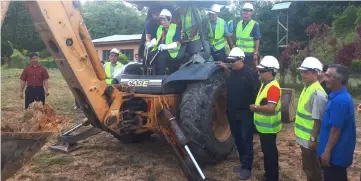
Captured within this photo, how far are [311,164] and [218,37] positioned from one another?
308cm

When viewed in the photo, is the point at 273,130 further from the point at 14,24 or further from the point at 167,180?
the point at 14,24

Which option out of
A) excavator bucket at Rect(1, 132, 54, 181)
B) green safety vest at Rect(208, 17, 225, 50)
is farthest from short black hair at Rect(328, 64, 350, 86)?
green safety vest at Rect(208, 17, 225, 50)

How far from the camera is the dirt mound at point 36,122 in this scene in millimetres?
3389

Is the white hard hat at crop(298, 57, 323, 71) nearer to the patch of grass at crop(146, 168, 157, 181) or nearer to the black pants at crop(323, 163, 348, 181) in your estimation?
the black pants at crop(323, 163, 348, 181)

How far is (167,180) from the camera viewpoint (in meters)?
4.84

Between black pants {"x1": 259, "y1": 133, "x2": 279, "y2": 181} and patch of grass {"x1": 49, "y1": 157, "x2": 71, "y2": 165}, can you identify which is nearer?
black pants {"x1": 259, "y1": 133, "x2": 279, "y2": 181}

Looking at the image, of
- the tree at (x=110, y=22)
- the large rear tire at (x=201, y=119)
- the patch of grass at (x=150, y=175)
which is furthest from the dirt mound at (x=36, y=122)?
the tree at (x=110, y=22)

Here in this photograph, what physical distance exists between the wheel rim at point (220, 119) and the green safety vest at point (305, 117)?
167cm

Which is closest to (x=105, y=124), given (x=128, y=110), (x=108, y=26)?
(x=128, y=110)

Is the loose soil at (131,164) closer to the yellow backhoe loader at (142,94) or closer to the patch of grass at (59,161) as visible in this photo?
the patch of grass at (59,161)

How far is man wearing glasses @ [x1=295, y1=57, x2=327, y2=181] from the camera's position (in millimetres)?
3939

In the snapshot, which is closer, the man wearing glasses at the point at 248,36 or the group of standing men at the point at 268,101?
the group of standing men at the point at 268,101

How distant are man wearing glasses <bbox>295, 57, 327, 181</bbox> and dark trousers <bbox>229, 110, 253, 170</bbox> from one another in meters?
0.85

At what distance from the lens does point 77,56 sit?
448 centimetres
